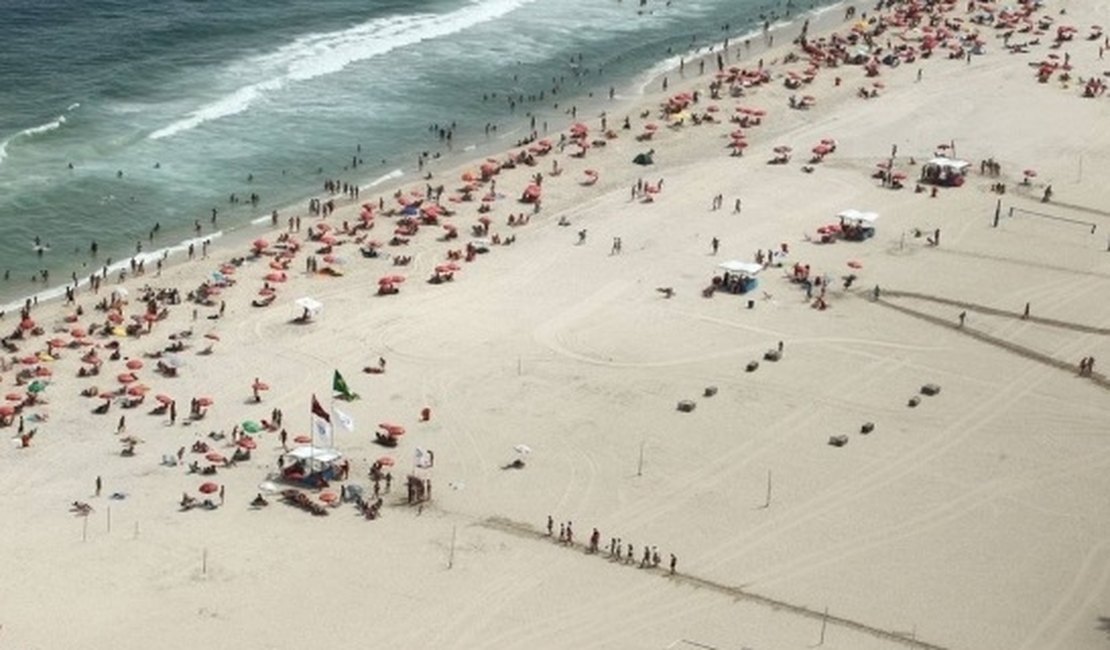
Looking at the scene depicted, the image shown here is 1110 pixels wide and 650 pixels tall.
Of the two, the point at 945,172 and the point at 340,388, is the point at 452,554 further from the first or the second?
the point at 945,172

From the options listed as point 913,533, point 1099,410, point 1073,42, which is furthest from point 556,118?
point 913,533

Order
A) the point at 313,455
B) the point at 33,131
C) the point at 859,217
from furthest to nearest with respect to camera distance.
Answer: the point at 33,131
the point at 859,217
the point at 313,455

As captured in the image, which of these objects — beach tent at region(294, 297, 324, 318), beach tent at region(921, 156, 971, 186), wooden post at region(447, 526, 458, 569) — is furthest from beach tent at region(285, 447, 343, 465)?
beach tent at region(921, 156, 971, 186)

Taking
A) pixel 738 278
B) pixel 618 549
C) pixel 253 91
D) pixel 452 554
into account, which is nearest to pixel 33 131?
pixel 253 91

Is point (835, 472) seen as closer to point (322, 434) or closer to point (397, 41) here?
point (322, 434)

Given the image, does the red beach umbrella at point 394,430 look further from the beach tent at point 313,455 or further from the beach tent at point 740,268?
the beach tent at point 740,268

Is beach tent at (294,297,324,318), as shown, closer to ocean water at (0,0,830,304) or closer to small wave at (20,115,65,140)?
ocean water at (0,0,830,304)

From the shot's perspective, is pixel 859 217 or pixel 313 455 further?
pixel 859 217
